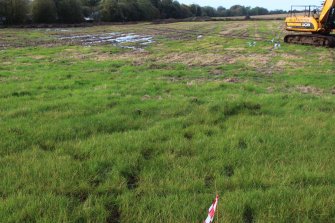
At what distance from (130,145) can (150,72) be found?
9076mm

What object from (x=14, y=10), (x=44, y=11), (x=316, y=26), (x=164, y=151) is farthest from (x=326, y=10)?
(x=44, y=11)

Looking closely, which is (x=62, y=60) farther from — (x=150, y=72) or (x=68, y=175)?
(x=68, y=175)

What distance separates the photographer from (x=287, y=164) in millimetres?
5375

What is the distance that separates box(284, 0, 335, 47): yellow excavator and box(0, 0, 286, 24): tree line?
5727 cm

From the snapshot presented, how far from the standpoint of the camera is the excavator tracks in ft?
75.0

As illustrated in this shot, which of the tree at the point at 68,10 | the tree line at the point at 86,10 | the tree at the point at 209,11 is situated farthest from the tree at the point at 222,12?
the tree at the point at 68,10

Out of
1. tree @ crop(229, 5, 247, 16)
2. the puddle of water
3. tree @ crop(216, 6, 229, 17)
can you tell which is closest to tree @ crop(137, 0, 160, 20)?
tree @ crop(216, 6, 229, 17)

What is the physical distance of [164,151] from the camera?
231 inches

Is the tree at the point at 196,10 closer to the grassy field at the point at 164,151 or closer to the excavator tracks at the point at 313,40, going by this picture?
the excavator tracks at the point at 313,40

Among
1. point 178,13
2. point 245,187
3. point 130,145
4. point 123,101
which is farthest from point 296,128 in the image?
point 178,13

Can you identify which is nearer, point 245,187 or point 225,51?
point 245,187

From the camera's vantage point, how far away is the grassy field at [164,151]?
4121 millimetres

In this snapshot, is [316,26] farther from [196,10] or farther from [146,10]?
[196,10]

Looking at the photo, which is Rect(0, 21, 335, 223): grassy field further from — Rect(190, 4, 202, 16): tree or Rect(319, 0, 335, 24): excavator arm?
Rect(190, 4, 202, 16): tree
